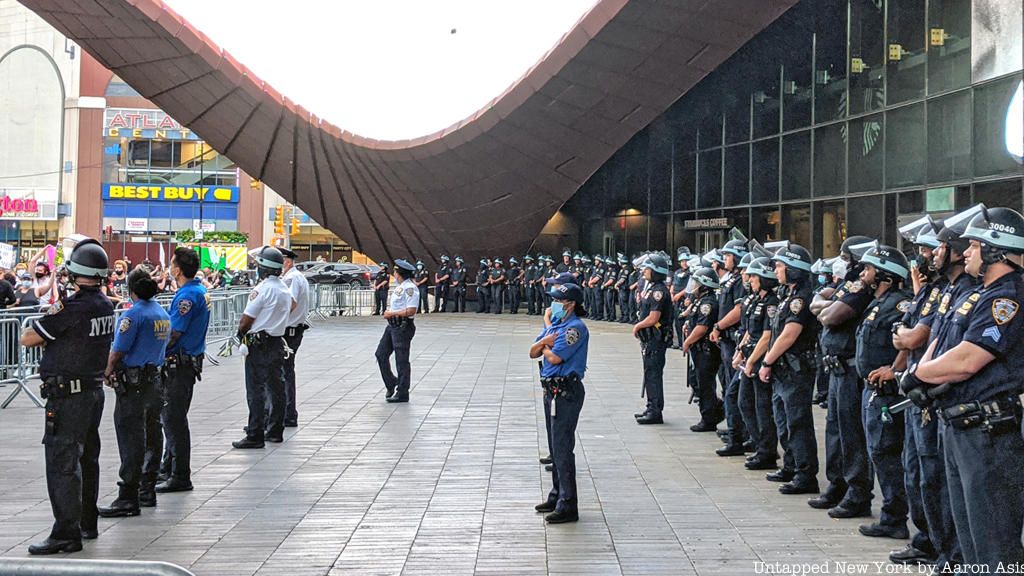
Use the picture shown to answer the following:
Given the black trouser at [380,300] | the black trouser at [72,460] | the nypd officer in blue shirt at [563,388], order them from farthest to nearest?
the black trouser at [380,300], the nypd officer in blue shirt at [563,388], the black trouser at [72,460]

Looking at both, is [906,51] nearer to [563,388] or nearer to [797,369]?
[797,369]

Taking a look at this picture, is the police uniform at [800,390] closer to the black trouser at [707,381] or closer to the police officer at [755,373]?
the police officer at [755,373]

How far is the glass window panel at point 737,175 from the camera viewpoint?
81.8 feet

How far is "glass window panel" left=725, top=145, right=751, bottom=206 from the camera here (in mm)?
24922

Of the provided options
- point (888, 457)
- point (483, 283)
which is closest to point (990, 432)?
point (888, 457)

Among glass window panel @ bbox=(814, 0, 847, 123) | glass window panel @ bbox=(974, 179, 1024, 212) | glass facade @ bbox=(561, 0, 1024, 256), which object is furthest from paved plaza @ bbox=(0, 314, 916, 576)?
glass window panel @ bbox=(814, 0, 847, 123)

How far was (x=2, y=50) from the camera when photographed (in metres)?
59.0

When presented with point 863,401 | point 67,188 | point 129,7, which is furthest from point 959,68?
point 67,188

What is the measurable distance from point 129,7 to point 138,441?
64.9ft

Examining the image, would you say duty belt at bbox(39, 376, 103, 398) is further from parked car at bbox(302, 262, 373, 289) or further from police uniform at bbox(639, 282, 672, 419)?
parked car at bbox(302, 262, 373, 289)

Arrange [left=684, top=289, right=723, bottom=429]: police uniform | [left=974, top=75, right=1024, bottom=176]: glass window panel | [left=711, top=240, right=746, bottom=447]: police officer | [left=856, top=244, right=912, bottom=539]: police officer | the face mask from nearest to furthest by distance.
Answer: [left=856, top=244, right=912, bottom=539]: police officer → the face mask → [left=711, top=240, right=746, bottom=447]: police officer → [left=684, top=289, right=723, bottom=429]: police uniform → [left=974, top=75, right=1024, bottom=176]: glass window panel

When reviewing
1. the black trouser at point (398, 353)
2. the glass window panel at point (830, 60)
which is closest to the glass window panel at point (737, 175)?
the glass window panel at point (830, 60)

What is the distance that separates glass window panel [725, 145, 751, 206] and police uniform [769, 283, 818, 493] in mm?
16962

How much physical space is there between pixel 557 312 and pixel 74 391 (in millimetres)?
3343
